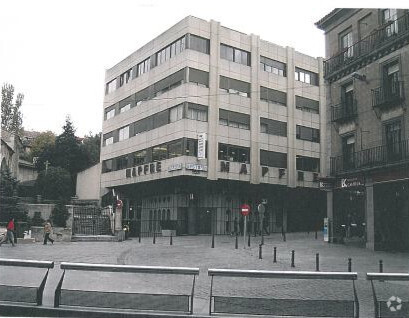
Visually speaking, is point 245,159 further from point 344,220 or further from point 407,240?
point 407,240

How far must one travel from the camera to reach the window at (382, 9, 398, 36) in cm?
1079

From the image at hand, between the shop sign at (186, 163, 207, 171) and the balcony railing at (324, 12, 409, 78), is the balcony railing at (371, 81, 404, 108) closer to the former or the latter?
the balcony railing at (324, 12, 409, 78)

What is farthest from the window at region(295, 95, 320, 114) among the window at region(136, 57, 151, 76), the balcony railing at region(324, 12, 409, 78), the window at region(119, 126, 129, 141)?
the window at region(119, 126, 129, 141)

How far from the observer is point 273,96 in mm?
29000

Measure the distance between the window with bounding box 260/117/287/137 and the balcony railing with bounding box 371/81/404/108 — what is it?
42.2ft

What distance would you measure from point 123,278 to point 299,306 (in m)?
2.98

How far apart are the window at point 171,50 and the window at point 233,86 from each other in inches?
138

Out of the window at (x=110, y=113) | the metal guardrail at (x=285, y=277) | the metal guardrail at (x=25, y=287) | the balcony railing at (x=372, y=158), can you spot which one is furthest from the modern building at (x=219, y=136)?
the metal guardrail at (x=285, y=277)

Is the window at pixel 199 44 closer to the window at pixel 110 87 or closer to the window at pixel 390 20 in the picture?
the window at pixel 110 87

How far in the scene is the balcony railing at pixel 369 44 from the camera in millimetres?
12797

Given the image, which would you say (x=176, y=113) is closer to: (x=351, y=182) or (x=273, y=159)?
(x=273, y=159)

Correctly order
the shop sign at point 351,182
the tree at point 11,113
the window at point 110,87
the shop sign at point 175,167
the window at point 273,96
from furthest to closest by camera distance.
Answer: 1. the shop sign at point 175,167
2. the window at point 273,96
3. the shop sign at point 351,182
4. the window at point 110,87
5. the tree at point 11,113

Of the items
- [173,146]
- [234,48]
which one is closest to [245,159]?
[173,146]

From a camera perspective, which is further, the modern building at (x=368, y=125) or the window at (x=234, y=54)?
the window at (x=234, y=54)
